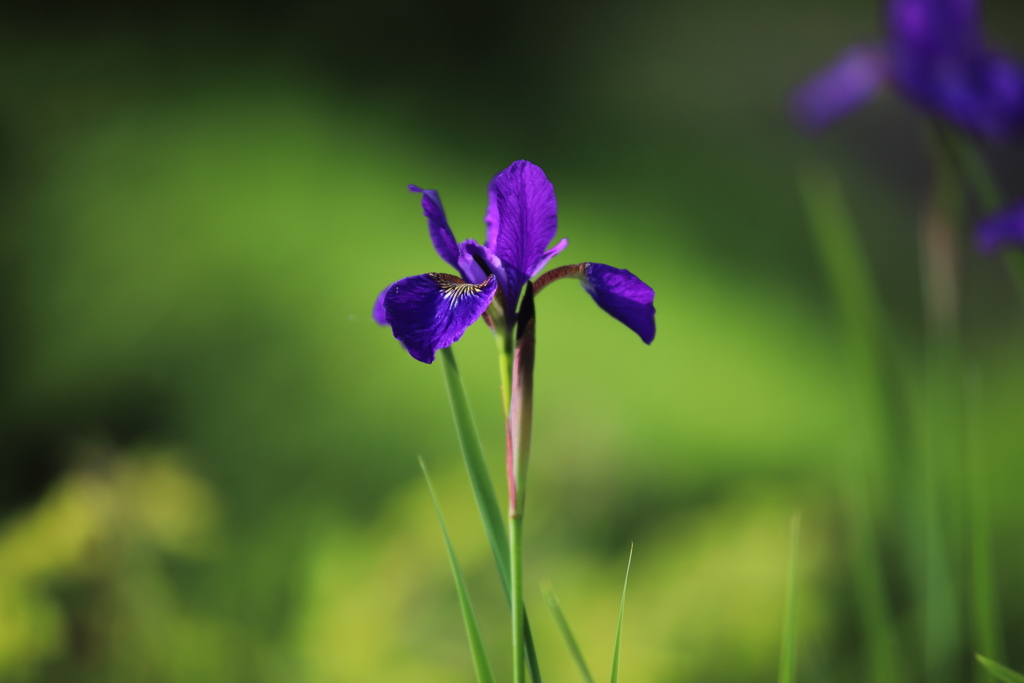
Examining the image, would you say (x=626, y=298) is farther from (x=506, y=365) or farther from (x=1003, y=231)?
(x=1003, y=231)

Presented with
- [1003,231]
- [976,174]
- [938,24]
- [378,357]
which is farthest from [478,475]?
[378,357]

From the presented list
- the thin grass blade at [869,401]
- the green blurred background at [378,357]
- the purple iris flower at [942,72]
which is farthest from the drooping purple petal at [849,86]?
the green blurred background at [378,357]

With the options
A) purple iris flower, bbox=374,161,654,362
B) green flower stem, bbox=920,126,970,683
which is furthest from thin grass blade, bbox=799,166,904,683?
purple iris flower, bbox=374,161,654,362

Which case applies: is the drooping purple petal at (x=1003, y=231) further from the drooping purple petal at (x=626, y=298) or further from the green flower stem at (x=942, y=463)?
the drooping purple petal at (x=626, y=298)

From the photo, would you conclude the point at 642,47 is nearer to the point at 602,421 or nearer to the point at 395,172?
the point at 395,172

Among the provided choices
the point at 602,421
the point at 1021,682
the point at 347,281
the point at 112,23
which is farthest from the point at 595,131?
the point at 1021,682

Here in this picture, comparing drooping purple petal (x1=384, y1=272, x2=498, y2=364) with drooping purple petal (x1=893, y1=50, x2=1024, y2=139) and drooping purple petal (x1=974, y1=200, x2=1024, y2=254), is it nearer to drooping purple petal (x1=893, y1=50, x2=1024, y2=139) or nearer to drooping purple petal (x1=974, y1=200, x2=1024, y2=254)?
drooping purple petal (x1=974, y1=200, x2=1024, y2=254)
